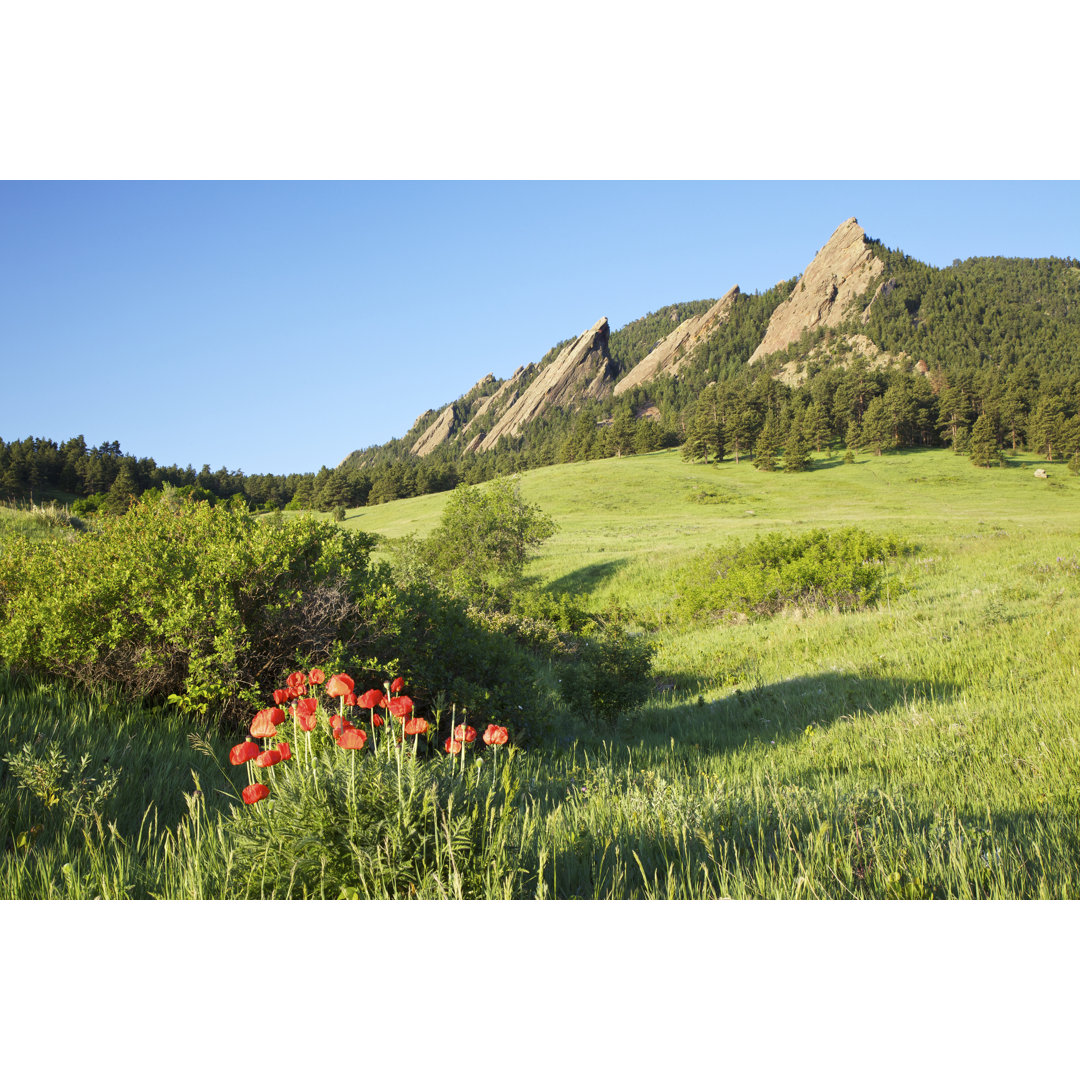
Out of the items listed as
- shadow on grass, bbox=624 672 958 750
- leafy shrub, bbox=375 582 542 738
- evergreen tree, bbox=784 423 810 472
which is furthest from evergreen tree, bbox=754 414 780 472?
leafy shrub, bbox=375 582 542 738

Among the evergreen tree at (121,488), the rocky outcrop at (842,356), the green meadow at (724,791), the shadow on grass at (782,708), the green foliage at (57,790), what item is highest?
the rocky outcrop at (842,356)

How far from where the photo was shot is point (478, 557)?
2531 cm

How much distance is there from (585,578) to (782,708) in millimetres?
20586

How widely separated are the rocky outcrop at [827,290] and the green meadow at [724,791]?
562 feet

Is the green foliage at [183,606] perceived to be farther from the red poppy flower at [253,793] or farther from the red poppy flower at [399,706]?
the red poppy flower at [253,793]

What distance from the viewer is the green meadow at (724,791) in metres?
2.30

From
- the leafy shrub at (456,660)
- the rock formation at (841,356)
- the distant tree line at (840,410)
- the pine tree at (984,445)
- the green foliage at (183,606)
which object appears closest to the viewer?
the green foliage at (183,606)

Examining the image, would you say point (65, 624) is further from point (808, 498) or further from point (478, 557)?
point (808, 498)

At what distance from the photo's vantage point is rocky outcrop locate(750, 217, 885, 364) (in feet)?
545

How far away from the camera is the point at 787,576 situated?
15.9 m

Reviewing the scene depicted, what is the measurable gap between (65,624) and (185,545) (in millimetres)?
1205

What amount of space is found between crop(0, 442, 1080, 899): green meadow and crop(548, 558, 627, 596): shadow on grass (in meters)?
13.8

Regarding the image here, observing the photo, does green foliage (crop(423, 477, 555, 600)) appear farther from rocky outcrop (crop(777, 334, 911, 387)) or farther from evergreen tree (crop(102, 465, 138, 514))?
rocky outcrop (crop(777, 334, 911, 387))

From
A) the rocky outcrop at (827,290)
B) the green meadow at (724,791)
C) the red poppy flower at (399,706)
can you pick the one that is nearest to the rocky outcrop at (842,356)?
the rocky outcrop at (827,290)
